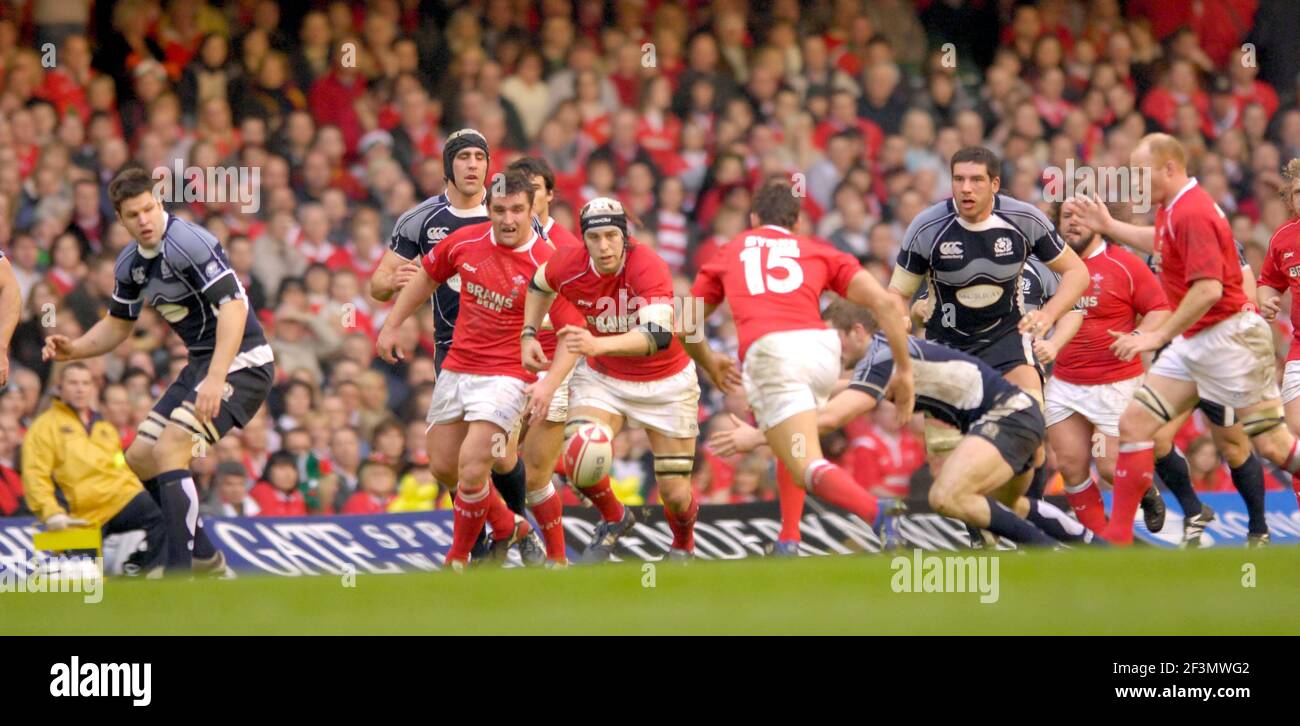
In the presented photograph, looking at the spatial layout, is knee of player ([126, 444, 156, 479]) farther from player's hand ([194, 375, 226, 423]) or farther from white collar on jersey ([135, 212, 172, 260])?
white collar on jersey ([135, 212, 172, 260])

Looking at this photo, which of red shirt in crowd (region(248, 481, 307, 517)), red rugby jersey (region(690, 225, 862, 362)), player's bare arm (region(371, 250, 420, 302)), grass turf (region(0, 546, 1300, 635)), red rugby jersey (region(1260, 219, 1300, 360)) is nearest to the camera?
grass turf (region(0, 546, 1300, 635))

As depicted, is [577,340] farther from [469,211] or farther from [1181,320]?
[1181,320]

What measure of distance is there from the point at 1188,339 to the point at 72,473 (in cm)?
692

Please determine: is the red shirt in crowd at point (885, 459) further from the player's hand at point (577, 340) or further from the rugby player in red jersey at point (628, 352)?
the player's hand at point (577, 340)

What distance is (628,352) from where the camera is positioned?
368 inches

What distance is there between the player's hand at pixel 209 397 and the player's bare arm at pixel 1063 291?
4270 mm

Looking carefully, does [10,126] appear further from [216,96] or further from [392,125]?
[392,125]

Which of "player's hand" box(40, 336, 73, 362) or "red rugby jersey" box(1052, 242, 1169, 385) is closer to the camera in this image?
"player's hand" box(40, 336, 73, 362)

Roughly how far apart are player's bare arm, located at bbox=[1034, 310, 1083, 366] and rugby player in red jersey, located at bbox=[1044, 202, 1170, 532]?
0.74 meters

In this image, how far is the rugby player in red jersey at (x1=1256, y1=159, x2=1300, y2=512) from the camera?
33.5 ft

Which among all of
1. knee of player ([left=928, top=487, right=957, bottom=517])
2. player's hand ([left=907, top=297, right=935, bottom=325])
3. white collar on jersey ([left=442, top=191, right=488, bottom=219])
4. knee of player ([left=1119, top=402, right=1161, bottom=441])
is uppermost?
white collar on jersey ([left=442, top=191, right=488, bottom=219])

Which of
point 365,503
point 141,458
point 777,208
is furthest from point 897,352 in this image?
point 365,503

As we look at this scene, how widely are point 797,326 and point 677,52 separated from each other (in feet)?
26.8

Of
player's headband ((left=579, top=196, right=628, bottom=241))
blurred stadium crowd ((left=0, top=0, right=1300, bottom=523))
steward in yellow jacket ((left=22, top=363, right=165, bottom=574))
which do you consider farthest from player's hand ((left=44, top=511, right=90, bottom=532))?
player's headband ((left=579, top=196, right=628, bottom=241))
